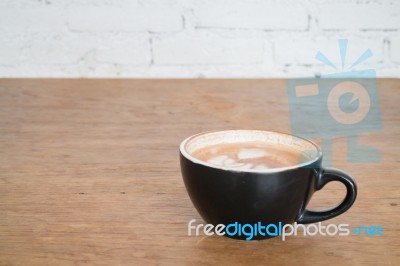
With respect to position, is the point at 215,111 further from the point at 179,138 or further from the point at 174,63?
the point at 174,63

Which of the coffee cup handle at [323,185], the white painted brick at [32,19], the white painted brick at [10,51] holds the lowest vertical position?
the white painted brick at [10,51]

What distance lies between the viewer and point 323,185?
1.23ft

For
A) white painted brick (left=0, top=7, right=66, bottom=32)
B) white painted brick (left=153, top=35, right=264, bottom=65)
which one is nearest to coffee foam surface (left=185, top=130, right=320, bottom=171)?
white painted brick (left=153, top=35, right=264, bottom=65)

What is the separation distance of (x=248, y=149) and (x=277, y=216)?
0.09 m

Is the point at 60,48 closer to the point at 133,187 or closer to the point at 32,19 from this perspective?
the point at 32,19

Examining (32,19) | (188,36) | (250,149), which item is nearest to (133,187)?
(250,149)

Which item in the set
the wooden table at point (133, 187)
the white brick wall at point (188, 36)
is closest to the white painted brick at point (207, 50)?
the white brick wall at point (188, 36)

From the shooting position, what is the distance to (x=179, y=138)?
2.36ft

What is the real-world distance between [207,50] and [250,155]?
38.3 inches

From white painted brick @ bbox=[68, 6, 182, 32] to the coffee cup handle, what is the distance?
3.38 feet

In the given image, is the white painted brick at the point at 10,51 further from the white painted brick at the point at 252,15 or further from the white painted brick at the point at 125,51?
the white painted brick at the point at 252,15

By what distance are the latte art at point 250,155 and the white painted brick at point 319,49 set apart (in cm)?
99

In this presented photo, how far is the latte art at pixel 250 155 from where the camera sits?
41 centimetres

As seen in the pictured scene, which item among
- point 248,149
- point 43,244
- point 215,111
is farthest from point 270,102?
point 43,244
